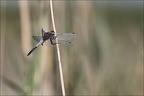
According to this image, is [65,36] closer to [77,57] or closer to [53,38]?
[53,38]

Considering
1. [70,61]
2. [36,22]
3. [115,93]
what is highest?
[36,22]

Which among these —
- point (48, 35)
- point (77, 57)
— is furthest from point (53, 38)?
point (77, 57)

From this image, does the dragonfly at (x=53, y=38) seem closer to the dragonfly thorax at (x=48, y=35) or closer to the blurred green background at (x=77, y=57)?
the dragonfly thorax at (x=48, y=35)

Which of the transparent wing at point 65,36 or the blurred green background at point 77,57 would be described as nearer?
the transparent wing at point 65,36

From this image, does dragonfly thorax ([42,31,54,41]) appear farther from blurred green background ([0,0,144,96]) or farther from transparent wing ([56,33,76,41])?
blurred green background ([0,0,144,96])

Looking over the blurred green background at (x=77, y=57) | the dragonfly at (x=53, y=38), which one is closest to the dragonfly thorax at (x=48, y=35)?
the dragonfly at (x=53, y=38)

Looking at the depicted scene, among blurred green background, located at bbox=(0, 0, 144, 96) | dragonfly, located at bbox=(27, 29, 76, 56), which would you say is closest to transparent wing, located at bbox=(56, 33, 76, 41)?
dragonfly, located at bbox=(27, 29, 76, 56)

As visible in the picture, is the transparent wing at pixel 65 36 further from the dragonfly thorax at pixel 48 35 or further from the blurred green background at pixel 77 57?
the blurred green background at pixel 77 57

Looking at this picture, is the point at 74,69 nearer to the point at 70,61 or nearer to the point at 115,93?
the point at 70,61

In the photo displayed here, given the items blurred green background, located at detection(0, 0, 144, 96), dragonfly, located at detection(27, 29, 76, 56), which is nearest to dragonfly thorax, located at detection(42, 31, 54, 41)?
dragonfly, located at detection(27, 29, 76, 56)

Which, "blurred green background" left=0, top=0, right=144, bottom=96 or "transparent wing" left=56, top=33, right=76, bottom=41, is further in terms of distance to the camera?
"blurred green background" left=0, top=0, right=144, bottom=96

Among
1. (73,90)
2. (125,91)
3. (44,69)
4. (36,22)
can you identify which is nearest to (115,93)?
(125,91)
